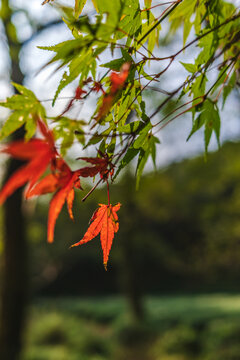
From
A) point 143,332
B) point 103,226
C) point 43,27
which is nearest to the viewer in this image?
point 103,226

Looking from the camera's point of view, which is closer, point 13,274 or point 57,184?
point 57,184

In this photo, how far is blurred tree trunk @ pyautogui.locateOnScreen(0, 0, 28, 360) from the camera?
335 centimetres

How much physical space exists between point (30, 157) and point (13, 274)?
3423mm

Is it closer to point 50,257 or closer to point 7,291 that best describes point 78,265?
point 50,257

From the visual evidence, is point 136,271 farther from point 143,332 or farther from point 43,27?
point 43,27

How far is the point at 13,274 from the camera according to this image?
11.5 feet

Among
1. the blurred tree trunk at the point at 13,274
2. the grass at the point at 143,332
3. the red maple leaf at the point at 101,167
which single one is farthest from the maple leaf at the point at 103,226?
the grass at the point at 143,332

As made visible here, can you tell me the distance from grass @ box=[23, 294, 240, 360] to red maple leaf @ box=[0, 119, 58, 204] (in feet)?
13.0

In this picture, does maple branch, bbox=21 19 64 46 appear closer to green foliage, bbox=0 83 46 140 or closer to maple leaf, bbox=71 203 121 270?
green foliage, bbox=0 83 46 140

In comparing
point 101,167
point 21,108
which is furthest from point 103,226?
point 21,108

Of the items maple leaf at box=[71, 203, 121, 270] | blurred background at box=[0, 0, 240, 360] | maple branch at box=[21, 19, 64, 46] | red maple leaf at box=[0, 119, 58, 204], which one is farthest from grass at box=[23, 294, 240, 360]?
red maple leaf at box=[0, 119, 58, 204]

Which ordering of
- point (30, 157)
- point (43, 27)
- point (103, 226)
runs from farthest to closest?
point (43, 27) → point (103, 226) → point (30, 157)

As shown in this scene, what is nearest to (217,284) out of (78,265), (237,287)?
(237,287)

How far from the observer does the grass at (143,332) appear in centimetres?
525
